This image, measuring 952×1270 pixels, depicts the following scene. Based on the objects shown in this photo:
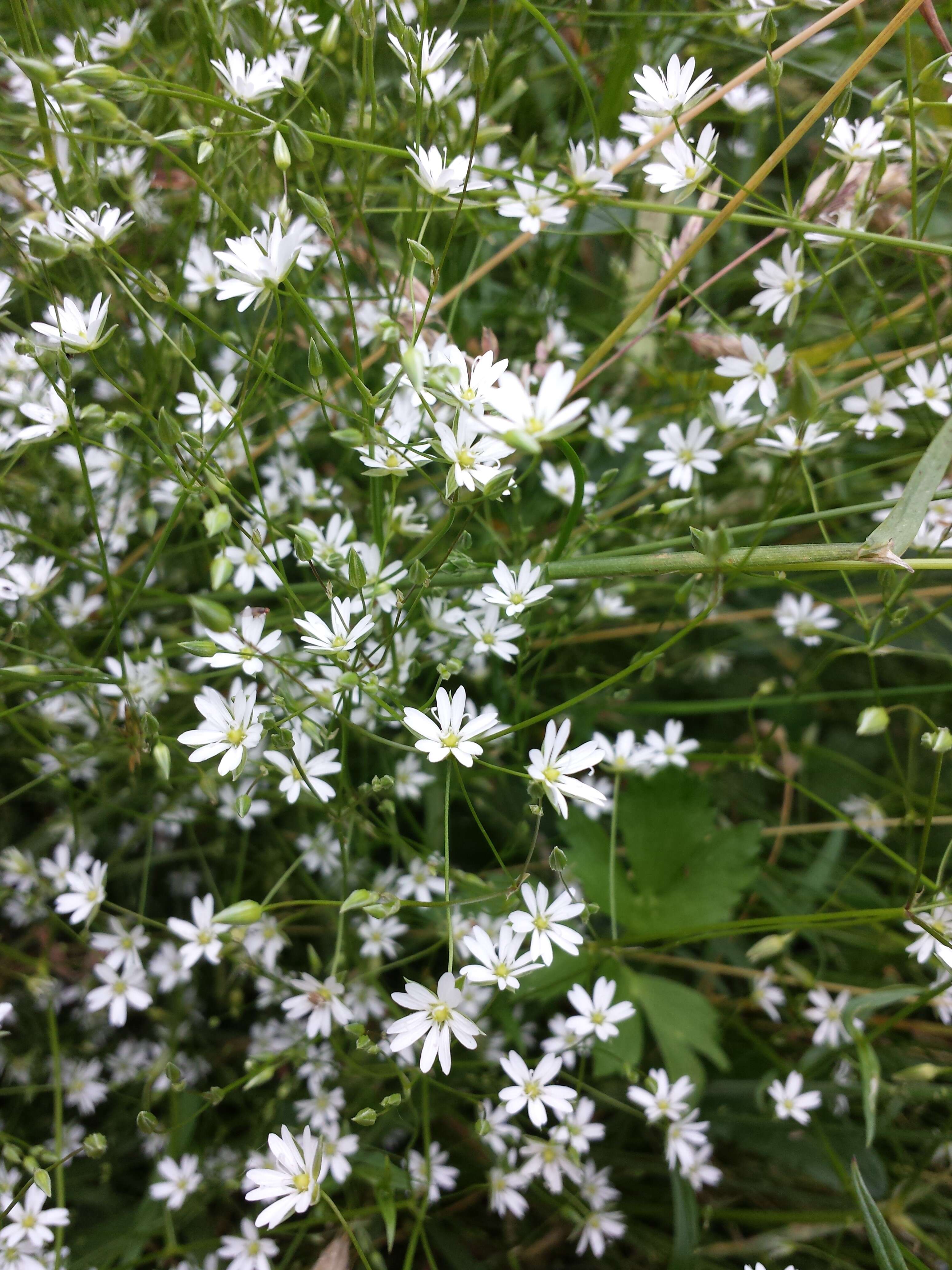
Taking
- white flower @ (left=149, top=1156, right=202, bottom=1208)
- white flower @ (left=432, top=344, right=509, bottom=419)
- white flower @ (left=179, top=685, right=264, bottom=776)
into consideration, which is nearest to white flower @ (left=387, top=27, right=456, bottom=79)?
white flower @ (left=432, top=344, right=509, bottom=419)

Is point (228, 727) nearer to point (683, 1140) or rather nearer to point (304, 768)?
point (304, 768)

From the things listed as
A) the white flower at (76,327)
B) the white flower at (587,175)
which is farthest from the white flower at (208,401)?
the white flower at (587,175)

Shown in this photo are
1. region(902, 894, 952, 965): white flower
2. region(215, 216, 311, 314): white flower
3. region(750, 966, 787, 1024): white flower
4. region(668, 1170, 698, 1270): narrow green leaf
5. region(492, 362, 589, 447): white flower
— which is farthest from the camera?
region(750, 966, 787, 1024): white flower

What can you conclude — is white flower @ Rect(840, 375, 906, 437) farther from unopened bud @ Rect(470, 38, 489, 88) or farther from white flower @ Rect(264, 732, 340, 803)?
white flower @ Rect(264, 732, 340, 803)

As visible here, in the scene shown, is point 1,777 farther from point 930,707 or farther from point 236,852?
point 930,707

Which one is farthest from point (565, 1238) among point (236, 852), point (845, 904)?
point (236, 852)
